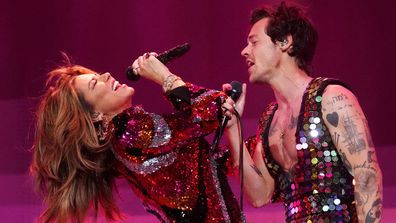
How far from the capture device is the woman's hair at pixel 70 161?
2.49 metres

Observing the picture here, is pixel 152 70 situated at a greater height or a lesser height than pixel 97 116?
greater

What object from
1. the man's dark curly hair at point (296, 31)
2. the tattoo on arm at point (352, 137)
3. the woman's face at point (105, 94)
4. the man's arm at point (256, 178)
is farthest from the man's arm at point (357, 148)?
the woman's face at point (105, 94)

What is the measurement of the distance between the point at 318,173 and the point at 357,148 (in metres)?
0.15

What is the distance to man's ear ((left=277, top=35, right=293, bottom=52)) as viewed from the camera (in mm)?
2475

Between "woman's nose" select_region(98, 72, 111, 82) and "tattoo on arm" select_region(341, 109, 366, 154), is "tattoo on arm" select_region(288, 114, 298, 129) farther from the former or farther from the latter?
"woman's nose" select_region(98, 72, 111, 82)

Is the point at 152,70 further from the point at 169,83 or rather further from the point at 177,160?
the point at 177,160

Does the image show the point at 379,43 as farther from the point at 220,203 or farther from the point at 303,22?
the point at 220,203

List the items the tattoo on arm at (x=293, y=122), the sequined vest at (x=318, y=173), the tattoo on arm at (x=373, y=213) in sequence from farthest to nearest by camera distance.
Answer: the tattoo on arm at (x=293, y=122), the sequined vest at (x=318, y=173), the tattoo on arm at (x=373, y=213)

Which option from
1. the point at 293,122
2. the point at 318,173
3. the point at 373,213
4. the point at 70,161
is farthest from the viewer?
the point at 70,161

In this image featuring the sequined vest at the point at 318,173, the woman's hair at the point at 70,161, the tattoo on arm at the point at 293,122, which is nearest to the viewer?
the sequined vest at the point at 318,173

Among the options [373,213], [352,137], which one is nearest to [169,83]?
[352,137]

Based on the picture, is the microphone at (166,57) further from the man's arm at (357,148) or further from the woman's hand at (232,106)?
the man's arm at (357,148)

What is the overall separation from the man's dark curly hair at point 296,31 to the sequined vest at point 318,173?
0.17 meters

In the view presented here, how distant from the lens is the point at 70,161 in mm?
2506
